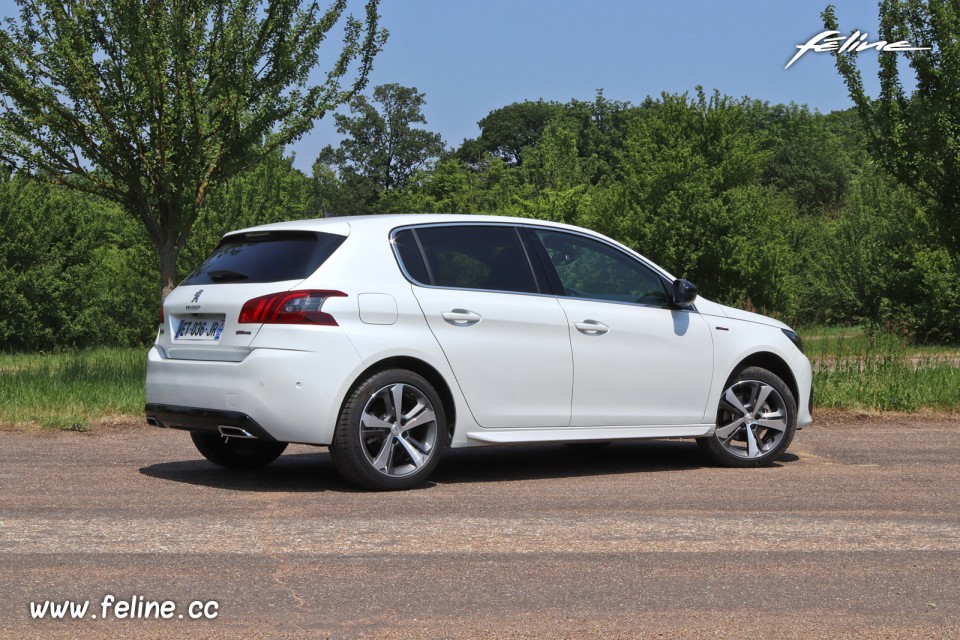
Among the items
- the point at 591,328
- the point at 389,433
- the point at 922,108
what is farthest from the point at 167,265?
the point at 922,108

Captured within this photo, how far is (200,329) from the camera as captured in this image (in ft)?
25.0

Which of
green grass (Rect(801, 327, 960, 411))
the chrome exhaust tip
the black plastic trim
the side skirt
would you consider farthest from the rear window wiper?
green grass (Rect(801, 327, 960, 411))

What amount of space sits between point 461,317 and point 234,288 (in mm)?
1443

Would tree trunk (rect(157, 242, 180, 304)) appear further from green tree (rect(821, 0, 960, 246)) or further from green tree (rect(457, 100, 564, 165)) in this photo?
green tree (rect(457, 100, 564, 165))

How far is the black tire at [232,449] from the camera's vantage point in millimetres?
8523

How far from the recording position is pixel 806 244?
68688mm

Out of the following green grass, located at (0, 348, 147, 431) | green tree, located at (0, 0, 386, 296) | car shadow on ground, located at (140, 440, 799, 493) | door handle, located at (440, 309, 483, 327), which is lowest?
car shadow on ground, located at (140, 440, 799, 493)

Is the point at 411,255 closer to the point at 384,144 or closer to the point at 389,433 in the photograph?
the point at 389,433

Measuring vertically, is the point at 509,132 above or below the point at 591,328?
above

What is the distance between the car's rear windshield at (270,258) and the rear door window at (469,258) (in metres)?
0.54

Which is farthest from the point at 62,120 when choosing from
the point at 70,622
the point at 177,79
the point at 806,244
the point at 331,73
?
the point at 806,244

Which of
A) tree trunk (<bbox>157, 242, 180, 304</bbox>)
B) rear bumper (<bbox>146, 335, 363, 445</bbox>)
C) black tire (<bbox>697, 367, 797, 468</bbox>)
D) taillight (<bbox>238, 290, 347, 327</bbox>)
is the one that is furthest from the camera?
tree trunk (<bbox>157, 242, 180, 304</bbox>)

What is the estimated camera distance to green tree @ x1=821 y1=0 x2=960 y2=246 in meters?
17.1

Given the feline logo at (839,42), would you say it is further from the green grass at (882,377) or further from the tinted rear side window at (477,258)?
the tinted rear side window at (477,258)
